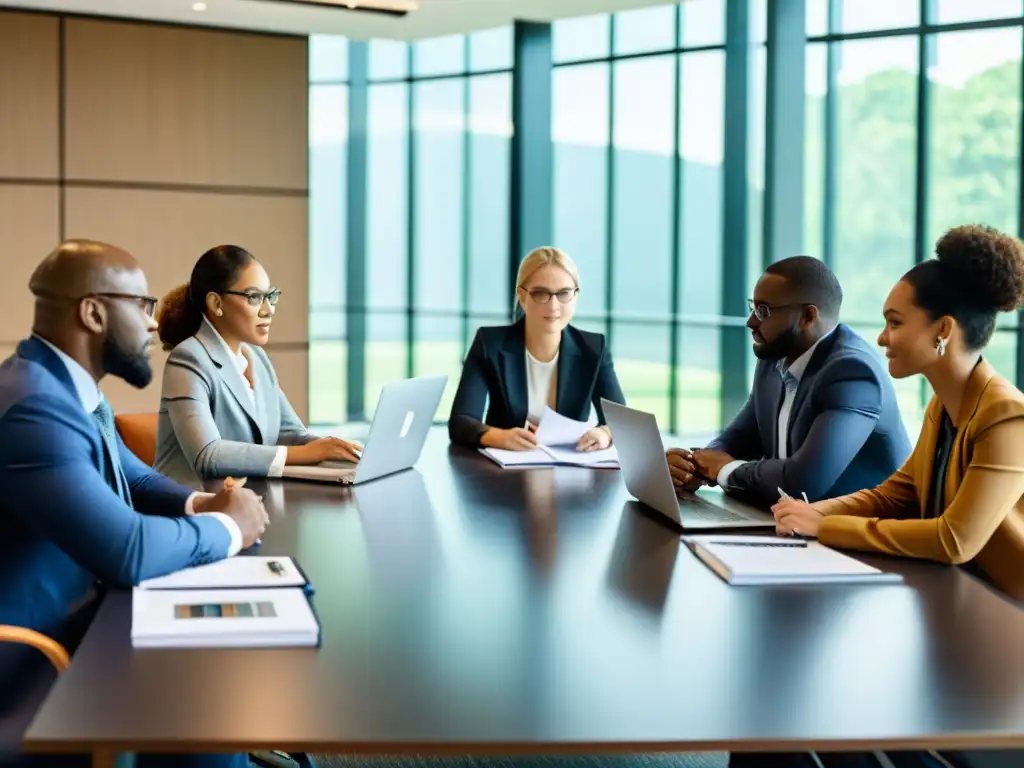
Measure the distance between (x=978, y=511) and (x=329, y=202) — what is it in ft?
31.7

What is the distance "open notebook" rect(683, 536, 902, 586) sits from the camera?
212 centimetres

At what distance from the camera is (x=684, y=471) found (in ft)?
10.4

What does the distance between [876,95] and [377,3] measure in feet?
12.5

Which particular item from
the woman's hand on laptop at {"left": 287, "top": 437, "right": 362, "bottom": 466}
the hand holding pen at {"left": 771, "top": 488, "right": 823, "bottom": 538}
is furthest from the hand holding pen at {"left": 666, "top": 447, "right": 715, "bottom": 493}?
the woman's hand on laptop at {"left": 287, "top": 437, "right": 362, "bottom": 466}

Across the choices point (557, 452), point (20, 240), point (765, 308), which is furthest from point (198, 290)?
point (20, 240)

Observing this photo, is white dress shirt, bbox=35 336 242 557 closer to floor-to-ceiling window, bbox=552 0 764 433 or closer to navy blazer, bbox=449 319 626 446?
navy blazer, bbox=449 319 626 446

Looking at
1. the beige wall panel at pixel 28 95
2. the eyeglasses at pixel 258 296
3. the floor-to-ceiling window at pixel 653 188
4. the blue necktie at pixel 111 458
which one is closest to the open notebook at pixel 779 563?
the blue necktie at pixel 111 458

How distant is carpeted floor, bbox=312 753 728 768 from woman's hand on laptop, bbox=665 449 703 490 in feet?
2.62

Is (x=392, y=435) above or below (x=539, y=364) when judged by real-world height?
below

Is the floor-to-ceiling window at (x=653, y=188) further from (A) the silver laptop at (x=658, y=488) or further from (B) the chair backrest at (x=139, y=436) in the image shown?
(A) the silver laptop at (x=658, y=488)

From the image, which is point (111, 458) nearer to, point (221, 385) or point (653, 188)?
point (221, 385)

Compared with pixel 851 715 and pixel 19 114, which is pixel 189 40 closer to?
pixel 19 114

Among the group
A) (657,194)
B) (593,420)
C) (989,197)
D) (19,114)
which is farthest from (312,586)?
(657,194)

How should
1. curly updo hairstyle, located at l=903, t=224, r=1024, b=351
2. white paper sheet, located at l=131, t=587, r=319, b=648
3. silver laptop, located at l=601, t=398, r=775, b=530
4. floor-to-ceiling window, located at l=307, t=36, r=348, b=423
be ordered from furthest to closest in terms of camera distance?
floor-to-ceiling window, located at l=307, t=36, r=348, b=423 → silver laptop, located at l=601, t=398, r=775, b=530 → curly updo hairstyle, located at l=903, t=224, r=1024, b=351 → white paper sheet, located at l=131, t=587, r=319, b=648
